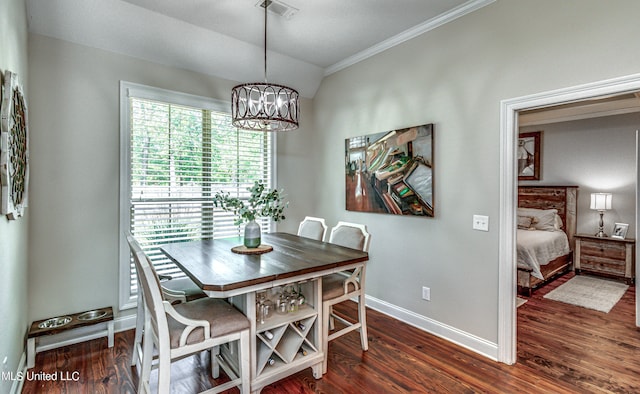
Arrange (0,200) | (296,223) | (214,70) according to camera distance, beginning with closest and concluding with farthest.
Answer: (0,200) → (214,70) → (296,223)

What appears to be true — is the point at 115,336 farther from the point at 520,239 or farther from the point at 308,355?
the point at 520,239

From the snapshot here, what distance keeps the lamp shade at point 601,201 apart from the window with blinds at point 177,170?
525 cm

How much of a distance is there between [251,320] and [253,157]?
237 centimetres

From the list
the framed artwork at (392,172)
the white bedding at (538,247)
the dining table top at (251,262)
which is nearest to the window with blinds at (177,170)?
the dining table top at (251,262)

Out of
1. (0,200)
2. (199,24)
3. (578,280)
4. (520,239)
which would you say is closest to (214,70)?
(199,24)

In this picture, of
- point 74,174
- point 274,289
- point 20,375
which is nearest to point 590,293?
point 274,289

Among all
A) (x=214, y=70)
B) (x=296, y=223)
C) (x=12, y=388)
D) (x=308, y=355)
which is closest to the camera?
(x=12, y=388)

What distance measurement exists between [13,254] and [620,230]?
277 inches

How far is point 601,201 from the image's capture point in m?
4.82

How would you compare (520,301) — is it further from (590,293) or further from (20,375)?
(20,375)

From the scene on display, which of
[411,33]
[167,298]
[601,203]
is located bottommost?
[167,298]

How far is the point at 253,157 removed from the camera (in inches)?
152

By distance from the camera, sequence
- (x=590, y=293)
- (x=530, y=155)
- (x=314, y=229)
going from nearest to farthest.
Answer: (x=314, y=229) < (x=590, y=293) < (x=530, y=155)

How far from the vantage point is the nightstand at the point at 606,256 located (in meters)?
4.46
